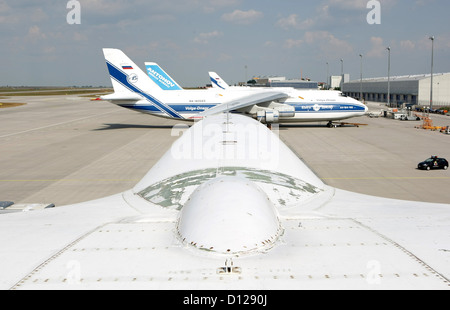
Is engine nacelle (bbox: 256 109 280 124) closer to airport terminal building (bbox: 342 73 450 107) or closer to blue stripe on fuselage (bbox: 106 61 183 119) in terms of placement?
blue stripe on fuselage (bbox: 106 61 183 119)

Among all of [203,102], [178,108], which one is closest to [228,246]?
[178,108]

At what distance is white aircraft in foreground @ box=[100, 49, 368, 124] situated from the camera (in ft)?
149

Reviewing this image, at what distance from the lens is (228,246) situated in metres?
5.00

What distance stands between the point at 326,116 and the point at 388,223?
1706 inches

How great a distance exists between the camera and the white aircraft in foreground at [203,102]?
4556cm

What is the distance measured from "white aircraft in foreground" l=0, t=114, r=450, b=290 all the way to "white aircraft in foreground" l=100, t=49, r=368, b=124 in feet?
122

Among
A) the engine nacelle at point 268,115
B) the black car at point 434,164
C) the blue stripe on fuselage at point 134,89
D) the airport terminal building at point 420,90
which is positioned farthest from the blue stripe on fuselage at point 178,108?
the airport terminal building at point 420,90

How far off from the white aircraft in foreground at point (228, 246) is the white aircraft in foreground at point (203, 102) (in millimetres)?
37273

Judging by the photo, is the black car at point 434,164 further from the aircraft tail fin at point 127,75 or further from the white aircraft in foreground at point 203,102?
the aircraft tail fin at point 127,75

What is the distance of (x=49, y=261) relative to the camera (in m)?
5.01

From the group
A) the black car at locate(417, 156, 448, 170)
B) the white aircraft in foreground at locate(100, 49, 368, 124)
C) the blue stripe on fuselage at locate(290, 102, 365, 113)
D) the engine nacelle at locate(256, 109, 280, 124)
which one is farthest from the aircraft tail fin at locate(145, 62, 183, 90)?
the black car at locate(417, 156, 448, 170)

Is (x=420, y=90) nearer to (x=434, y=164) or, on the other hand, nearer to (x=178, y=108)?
(x=178, y=108)

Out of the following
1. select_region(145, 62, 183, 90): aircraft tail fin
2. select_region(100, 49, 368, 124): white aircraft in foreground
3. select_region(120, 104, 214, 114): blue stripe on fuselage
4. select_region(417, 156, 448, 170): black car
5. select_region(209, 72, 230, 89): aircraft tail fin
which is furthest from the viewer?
select_region(209, 72, 230, 89): aircraft tail fin
